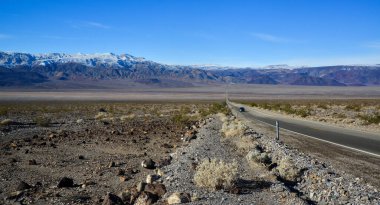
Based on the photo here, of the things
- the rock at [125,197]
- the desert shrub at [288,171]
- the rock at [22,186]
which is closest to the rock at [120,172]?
the rock at [22,186]

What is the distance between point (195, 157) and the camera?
48.9 ft

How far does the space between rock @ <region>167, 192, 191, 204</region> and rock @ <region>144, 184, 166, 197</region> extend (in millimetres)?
752

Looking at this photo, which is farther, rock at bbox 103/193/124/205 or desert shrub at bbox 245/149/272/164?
desert shrub at bbox 245/149/272/164

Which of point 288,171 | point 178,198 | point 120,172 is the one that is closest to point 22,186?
point 120,172

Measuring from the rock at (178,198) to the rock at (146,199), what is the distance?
17.1 inches

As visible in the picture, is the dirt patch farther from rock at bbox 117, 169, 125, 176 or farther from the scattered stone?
the scattered stone

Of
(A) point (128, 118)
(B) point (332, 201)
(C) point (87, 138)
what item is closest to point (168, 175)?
(B) point (332, 201)

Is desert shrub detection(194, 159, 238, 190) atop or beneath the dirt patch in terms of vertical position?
atop

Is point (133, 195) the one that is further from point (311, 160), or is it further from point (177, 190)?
point (311, 160)

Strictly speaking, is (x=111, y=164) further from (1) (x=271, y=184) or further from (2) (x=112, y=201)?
(1) (x=271, y=184)

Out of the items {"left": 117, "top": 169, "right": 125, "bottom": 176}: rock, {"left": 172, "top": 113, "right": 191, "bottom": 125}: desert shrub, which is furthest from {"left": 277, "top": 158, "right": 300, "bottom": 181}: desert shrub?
{"left": 172, "top": 113, "right": 191, "bottom": 125}: desert shrub

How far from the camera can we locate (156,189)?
1016cm

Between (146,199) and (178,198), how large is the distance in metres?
0.85

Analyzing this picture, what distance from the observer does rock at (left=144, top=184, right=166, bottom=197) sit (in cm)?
993
